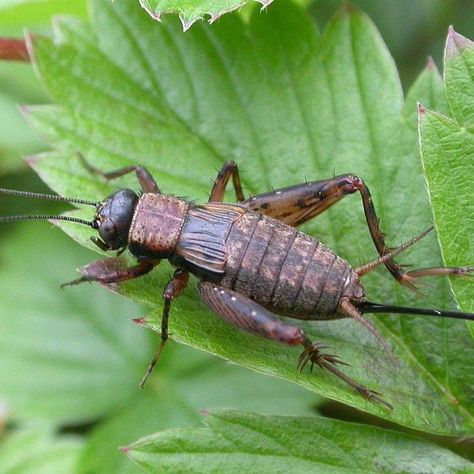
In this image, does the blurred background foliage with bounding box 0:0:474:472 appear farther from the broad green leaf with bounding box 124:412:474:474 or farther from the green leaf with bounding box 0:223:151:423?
the broad green leaf with bounding box 124:412:474:474

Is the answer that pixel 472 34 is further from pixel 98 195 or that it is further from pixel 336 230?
pixel 98 195

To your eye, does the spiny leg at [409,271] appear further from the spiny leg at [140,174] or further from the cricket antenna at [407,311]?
the spiny leg at [140,174]

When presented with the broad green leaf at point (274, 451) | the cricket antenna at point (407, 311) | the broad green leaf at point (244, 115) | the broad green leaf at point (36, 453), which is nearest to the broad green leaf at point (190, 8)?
the broad green leaf at point (244, 115)

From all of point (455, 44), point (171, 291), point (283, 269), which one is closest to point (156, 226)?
point (171, 291)

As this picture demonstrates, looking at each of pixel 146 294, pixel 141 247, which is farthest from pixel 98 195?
pixel 146 294

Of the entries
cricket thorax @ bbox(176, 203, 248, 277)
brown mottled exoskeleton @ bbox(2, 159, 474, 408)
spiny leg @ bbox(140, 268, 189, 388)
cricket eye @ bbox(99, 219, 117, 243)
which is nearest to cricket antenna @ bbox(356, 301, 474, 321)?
Result: brown mottled exoskeleton @ bbox(2, 159, 474, 408)

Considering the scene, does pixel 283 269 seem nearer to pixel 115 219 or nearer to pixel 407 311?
pixel 407 311
